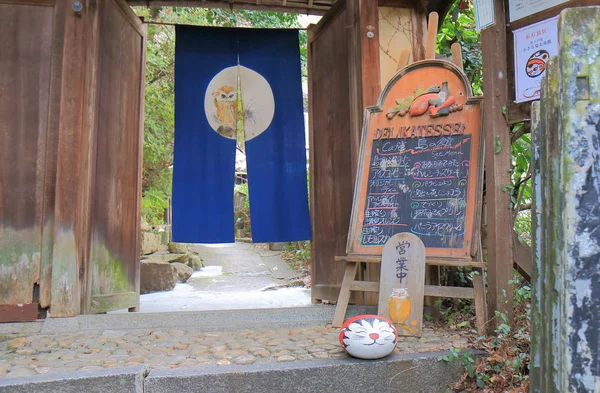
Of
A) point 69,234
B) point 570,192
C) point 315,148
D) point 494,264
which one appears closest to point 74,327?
point 69,234

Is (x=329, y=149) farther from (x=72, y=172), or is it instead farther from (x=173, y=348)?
(x=173, y=348)

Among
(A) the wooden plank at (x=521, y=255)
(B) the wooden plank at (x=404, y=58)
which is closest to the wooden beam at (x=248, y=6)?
(B) the wooden plank at (x=404, y=58)

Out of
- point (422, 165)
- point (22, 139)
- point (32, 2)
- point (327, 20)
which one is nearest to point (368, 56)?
point (327, 20)

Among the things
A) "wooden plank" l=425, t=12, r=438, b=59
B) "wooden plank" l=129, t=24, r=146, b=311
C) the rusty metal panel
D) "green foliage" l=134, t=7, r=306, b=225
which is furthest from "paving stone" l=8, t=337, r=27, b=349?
"green foliage" l=134, t=7, r=306, b=225

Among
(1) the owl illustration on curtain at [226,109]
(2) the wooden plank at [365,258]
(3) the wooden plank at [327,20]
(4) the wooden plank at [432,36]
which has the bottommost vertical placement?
(2) the wooden plank at [365,258]

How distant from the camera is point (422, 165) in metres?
3.82

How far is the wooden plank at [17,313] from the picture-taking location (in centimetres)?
390

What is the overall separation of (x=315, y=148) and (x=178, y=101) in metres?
1.76

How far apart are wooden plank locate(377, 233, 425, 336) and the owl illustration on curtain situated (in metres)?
2.74

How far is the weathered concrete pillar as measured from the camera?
39.3 inches

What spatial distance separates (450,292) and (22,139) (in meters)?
3.99

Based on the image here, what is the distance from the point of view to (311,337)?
355 cm

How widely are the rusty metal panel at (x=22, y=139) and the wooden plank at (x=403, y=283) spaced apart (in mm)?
3088

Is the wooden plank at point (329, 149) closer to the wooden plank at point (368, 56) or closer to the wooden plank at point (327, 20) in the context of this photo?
the wooden plank at point (327, 20)
